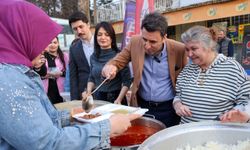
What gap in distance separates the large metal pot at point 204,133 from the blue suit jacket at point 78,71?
1735 mm

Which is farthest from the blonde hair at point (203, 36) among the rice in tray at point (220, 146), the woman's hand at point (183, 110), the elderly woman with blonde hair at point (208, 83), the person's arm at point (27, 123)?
the person's arm at point (27, 123)

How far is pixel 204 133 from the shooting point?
1.33m

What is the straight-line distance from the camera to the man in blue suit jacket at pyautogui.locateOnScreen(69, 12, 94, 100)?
2906mm

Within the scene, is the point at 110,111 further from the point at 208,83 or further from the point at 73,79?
the point at 73,79

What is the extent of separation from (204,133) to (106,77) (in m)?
0.94

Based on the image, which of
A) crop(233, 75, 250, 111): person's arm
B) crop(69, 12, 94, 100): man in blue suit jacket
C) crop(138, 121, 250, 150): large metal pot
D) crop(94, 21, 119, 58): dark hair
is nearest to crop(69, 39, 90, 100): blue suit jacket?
crop(69, 12, 94, 100): man in blue suit jacket

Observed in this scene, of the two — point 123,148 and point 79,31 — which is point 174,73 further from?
point 79,31

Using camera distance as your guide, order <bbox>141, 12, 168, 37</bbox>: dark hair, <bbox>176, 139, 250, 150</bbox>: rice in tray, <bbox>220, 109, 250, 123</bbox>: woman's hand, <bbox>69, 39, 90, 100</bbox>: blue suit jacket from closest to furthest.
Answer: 1. <bbox>176, 139, 250, 150</bbox>: rice in tray
2. <bbox>220, 109, 250, 123</bbox>: woman's hand
3. <bbox>141, 12, 168, 37</bbox>: dark hair
4. <bbox>69, 39, 90, 100</bbox>: blue suit jacket

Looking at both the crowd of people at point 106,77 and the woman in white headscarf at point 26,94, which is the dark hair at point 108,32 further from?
the woman in white headscarf at point 26,94

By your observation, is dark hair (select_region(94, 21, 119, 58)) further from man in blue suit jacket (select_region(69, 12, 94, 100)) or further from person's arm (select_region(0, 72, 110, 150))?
person's arm (select_region(0, 72, 110, 150))

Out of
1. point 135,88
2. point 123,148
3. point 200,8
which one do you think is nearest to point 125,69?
point 135,88

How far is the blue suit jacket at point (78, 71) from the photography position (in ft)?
9.53

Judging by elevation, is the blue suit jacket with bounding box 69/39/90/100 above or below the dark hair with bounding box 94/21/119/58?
below

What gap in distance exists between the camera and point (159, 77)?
206 centimetres
